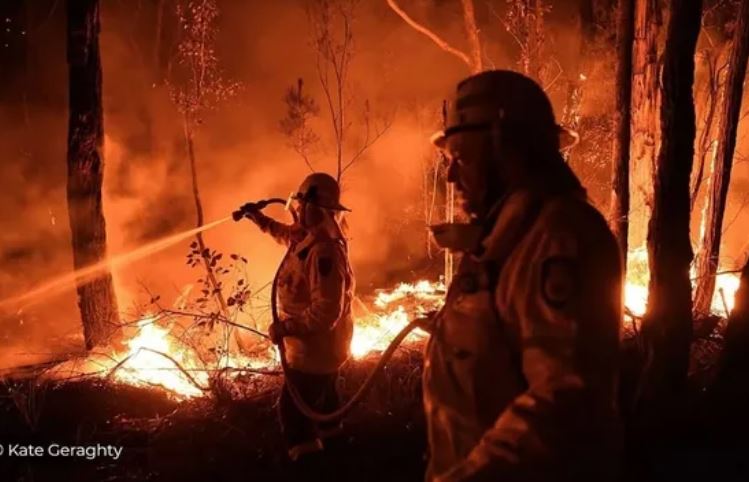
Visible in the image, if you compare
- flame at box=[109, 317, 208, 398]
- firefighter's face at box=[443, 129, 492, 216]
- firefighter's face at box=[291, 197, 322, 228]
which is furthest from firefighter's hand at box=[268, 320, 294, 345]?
firefighter's face at box=[443, 129, 492, 216]

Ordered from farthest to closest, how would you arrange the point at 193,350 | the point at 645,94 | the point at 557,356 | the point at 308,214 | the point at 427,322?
the point at 645,94, the point at 193,350, the point at 308,214, the point at 427,322, the point at 557,356

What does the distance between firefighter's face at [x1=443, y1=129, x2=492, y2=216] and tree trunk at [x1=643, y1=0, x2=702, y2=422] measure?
4.25m

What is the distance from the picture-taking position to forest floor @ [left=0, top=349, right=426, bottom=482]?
5.22 meters

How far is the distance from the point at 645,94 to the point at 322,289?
7984 millimetres

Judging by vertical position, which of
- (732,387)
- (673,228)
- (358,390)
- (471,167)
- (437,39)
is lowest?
(732,387)

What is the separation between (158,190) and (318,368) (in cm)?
1697

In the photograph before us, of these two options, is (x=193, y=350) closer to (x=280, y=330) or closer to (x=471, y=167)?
(x=280, y=330)

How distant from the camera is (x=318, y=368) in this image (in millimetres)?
4723

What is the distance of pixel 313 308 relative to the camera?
14.8 feet

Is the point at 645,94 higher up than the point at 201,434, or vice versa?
the point at 645,94

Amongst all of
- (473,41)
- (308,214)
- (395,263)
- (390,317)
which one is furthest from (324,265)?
(395,263)

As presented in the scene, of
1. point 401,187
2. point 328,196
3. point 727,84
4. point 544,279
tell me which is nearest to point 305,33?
point 401,187

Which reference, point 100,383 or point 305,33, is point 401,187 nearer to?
point 305,33

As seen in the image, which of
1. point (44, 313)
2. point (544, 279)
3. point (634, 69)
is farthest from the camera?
point (44, 313)
